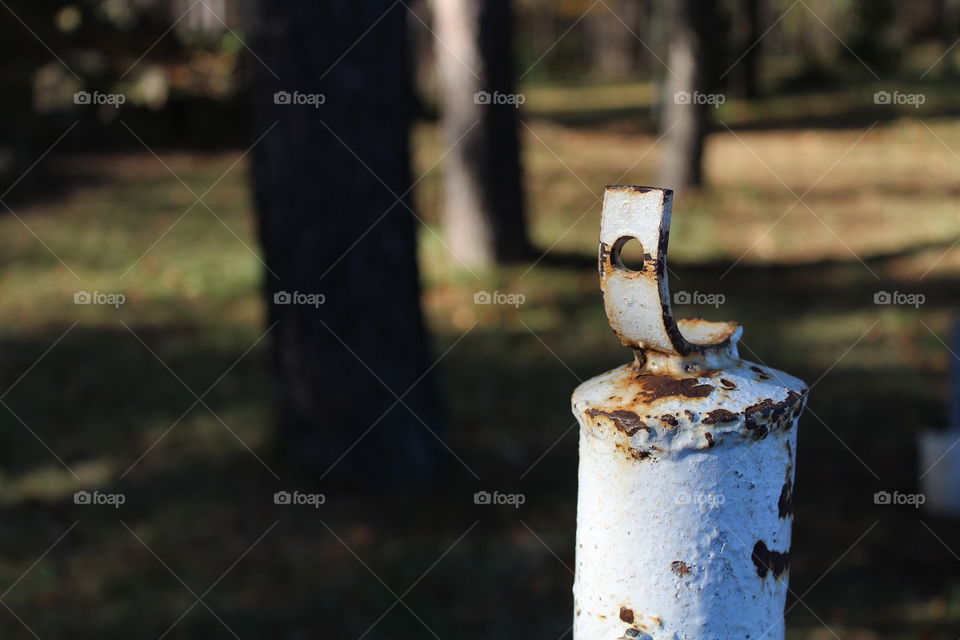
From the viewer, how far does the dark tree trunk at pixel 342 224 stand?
14.6ft

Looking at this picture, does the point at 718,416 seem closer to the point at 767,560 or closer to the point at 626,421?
the point at 626,421

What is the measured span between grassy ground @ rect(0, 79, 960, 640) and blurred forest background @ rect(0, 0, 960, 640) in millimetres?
22

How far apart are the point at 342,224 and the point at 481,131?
3.85 m

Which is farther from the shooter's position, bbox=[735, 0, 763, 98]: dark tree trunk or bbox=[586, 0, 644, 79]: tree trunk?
bbox=[586, 0, 644, 79]: tree trunk

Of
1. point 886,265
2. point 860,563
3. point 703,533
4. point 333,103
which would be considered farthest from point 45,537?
point 886,265

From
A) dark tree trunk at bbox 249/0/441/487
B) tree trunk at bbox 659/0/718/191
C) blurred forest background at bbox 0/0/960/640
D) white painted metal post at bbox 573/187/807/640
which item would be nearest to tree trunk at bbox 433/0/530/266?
blurred forest background at bbox 0/0/960/640

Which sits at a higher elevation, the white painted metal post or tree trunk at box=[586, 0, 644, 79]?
tree trunk at box=[586, 0, 644, 79]

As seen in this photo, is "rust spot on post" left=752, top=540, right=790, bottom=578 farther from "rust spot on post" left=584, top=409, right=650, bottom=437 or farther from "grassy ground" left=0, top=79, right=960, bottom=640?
"grassy ground" left=0, top=79, right=960, bottom=640

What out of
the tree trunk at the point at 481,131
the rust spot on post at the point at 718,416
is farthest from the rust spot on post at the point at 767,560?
the tree trunk at the point at 481,131

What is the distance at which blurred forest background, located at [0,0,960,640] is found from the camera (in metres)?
4.36

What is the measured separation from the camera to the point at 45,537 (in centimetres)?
473

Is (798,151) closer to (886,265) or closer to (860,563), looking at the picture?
(886,265)

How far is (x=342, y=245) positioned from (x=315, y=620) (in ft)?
5.61

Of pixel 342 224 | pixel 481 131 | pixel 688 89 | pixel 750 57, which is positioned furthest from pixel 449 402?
pixel 750 57
